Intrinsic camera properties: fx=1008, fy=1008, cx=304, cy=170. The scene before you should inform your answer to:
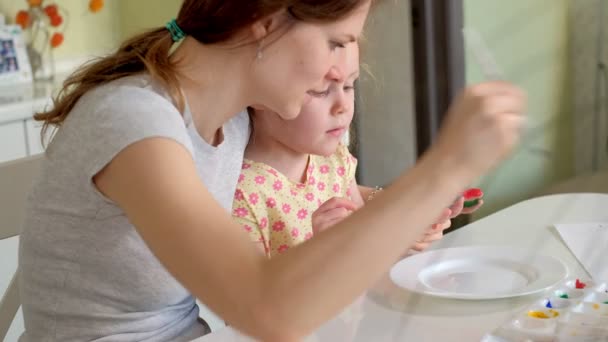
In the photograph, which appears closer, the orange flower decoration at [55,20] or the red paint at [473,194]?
the red paint at [473,194]

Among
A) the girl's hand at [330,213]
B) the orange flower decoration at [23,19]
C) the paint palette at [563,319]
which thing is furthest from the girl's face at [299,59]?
the orange flower decoration at [23,19]

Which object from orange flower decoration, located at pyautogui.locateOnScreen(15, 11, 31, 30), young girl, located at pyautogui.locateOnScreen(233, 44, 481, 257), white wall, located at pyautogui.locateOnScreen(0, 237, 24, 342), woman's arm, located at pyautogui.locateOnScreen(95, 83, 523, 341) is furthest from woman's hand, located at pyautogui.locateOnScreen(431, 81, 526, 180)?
orange flower decoration, located at pyautogui.locateOnScreen(15, 11, 31, 30)

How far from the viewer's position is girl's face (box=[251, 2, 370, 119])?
90cm

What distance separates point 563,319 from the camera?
0.90m

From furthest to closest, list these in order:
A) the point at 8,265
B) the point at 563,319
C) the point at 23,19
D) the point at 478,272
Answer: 1. the point at 23,19
2. the point at 8,265
3. the point at 478,272
4. the point at 563,319

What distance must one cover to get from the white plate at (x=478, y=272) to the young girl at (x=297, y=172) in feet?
0.17

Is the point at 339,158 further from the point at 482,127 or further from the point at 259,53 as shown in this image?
the point at 482,127

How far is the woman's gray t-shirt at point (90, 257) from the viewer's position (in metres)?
0.92

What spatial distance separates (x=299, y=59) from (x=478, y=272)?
1.16 ft

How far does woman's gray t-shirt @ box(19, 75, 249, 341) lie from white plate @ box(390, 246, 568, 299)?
0.80 ft

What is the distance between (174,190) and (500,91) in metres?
0.24

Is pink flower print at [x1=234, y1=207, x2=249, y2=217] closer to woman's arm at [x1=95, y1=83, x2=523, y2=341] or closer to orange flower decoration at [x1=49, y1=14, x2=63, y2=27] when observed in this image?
woman's arm at [x1=95, y1=83, x2=523, y2=341]

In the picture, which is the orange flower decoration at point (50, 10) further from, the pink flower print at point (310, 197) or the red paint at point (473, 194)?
the red paint at point (473, 194)

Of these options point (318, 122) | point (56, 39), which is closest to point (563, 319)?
point (318, 122)
